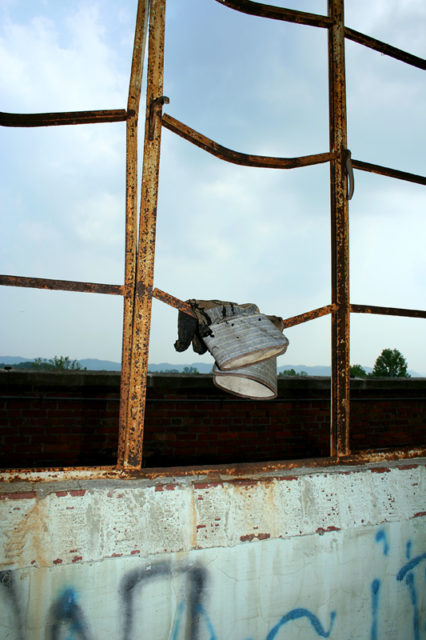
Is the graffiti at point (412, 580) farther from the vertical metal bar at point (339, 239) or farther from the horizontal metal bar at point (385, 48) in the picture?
the horizontal metal bar at point (385, 48)

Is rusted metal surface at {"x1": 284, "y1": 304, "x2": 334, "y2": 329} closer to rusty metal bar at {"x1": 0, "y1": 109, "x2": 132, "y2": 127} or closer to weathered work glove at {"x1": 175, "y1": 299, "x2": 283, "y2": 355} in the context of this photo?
weathered work glove at {"x1": 175, "y1": 299, "x2": 283, "y2": 355}

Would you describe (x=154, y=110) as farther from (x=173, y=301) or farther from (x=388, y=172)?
(x=388, y=172)

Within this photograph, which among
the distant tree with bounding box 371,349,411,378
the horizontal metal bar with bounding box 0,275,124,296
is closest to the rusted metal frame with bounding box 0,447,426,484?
the horizontal metal bar with bounding box 0,275,124,296

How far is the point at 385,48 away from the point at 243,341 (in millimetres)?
1587

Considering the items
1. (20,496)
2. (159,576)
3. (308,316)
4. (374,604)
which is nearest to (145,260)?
(308,316)

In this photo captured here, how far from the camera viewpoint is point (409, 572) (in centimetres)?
156

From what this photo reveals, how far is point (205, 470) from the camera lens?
1.35 meters

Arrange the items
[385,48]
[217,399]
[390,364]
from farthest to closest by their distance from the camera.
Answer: [390,364], [217,399], [385,48]

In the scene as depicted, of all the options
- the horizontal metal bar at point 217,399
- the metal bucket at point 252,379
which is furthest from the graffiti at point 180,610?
the horizontal metal bar at point 217,399

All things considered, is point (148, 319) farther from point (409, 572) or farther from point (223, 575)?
point (409, 572)

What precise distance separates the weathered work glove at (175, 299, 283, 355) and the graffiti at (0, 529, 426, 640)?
27.0 inches

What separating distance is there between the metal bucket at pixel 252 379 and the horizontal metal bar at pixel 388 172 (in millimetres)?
936

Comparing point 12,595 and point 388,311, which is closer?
point 12,595

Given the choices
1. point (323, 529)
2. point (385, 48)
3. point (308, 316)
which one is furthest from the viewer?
point (385, 48)
